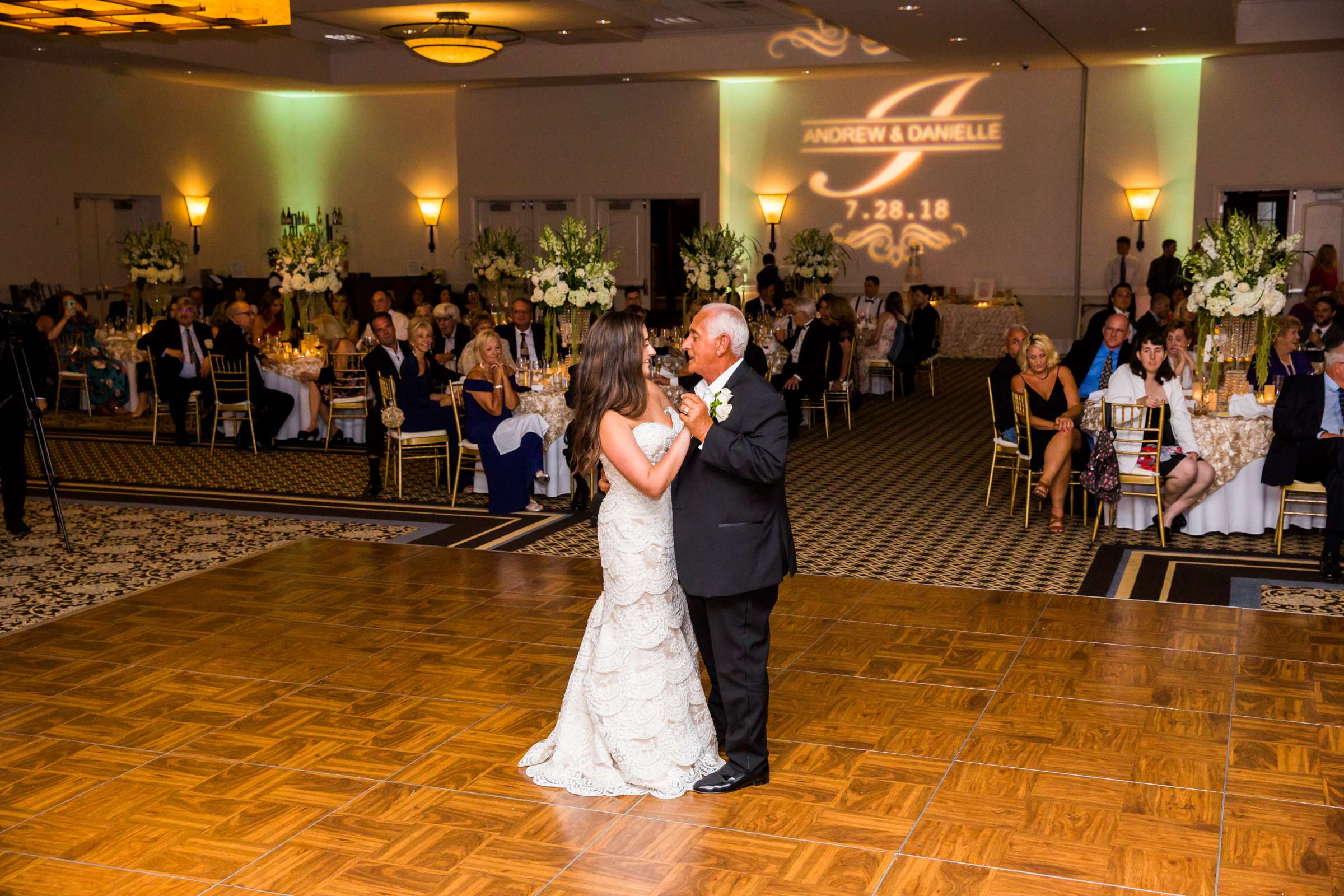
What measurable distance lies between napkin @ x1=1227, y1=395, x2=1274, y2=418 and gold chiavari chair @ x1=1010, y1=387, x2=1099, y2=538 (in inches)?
40.4

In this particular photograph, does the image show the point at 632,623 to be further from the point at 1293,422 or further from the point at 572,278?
the point at 572,278

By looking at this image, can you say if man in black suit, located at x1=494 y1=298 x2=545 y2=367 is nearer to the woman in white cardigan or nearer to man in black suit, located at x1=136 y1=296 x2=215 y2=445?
man in black suit, located at x1=136 y1=296 x2=215 y2=445

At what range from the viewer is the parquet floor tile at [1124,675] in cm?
514

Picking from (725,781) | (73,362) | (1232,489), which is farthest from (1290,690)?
(73,362)

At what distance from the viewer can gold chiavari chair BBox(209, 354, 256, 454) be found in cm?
1130

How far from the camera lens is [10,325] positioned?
7.78 meters

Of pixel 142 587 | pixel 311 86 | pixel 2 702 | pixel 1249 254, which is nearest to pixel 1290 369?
pixel 1249 254

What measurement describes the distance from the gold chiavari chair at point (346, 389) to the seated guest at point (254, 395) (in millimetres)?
540

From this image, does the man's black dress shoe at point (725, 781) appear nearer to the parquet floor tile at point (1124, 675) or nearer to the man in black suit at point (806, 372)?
the parquet floor tile at point (1124, 675)

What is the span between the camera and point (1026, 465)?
29.4ft

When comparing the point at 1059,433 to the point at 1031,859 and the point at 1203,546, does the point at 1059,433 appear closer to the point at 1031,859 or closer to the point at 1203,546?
the point at 1203,546

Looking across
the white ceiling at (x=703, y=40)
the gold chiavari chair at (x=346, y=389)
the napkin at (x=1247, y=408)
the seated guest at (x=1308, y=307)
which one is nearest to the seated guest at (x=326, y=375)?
the gold chiavari chair at (x=346, y=389)

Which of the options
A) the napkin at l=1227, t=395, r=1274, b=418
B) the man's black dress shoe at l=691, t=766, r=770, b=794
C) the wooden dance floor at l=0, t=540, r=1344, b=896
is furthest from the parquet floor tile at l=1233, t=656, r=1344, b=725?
the napkin at l=1227, t=395, r=1274, b=418

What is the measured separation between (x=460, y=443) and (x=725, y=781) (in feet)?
17.5
